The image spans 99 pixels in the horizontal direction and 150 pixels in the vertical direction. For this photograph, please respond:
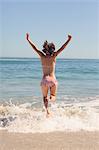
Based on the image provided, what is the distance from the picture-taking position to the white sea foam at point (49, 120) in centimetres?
600

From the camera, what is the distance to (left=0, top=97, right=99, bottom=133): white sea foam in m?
6.00

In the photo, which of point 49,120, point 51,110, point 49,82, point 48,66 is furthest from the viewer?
point 51,110

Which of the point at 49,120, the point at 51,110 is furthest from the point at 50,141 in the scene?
the point at 51,110

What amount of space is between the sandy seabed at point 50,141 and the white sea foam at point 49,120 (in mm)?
240

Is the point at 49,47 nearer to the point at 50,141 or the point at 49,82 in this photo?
the point at 49,82

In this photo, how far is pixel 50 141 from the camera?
5242mm

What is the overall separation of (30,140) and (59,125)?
94 cm

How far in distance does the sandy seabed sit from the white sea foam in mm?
240

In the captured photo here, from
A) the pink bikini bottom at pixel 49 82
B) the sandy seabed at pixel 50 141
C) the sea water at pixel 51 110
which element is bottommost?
the sea water at pixel 51 110

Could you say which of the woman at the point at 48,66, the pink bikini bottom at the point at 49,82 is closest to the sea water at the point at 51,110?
the woman at the point at 48,66

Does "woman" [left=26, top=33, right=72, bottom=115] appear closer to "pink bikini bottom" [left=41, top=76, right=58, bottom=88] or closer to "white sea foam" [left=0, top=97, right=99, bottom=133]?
"pink bikini bottom" [left=41, top=76, right=58, bottom=88]

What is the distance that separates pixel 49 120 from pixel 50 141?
1.14 m

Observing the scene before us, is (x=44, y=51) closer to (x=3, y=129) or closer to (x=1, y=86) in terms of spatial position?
(x=3, y=129)

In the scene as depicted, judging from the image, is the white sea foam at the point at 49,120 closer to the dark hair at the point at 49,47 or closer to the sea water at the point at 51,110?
the sea water at the point at 51,110
